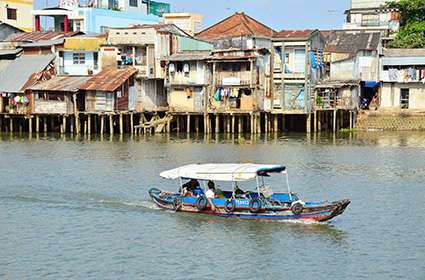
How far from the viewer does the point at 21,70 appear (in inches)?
2167

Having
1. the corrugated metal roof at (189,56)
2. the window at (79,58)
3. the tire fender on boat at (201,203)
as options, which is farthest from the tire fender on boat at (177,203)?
the window at (79,58)

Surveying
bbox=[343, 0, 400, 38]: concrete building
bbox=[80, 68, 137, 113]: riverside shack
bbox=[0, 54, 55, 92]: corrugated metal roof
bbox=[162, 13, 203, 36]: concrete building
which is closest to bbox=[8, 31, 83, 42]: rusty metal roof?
bbox=[0, 54, 55, 92]: corrugated metal roof

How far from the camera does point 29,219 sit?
82.9 feet

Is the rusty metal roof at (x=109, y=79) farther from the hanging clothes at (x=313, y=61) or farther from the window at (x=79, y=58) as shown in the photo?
the hanging clothes at (x=313, y=61)

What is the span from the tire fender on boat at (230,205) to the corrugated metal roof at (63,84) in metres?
28.3

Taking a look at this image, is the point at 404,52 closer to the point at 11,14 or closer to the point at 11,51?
the point at 11,51

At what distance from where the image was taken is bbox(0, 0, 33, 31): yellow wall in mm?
68625

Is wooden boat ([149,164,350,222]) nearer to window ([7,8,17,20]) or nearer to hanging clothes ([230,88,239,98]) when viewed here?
hanging clothes ([230,88,239,98])

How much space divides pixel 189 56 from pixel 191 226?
93.9 feet

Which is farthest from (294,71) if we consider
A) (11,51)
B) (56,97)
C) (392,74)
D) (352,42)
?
(11,51)

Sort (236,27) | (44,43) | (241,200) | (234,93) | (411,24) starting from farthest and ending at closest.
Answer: (236,27), (411,24), (44,43), (234,93), (241,200)

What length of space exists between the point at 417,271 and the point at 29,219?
1301cm

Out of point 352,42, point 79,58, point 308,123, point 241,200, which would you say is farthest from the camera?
point 79,58

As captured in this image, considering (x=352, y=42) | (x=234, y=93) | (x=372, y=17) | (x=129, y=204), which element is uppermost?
(x=372, y=17)
